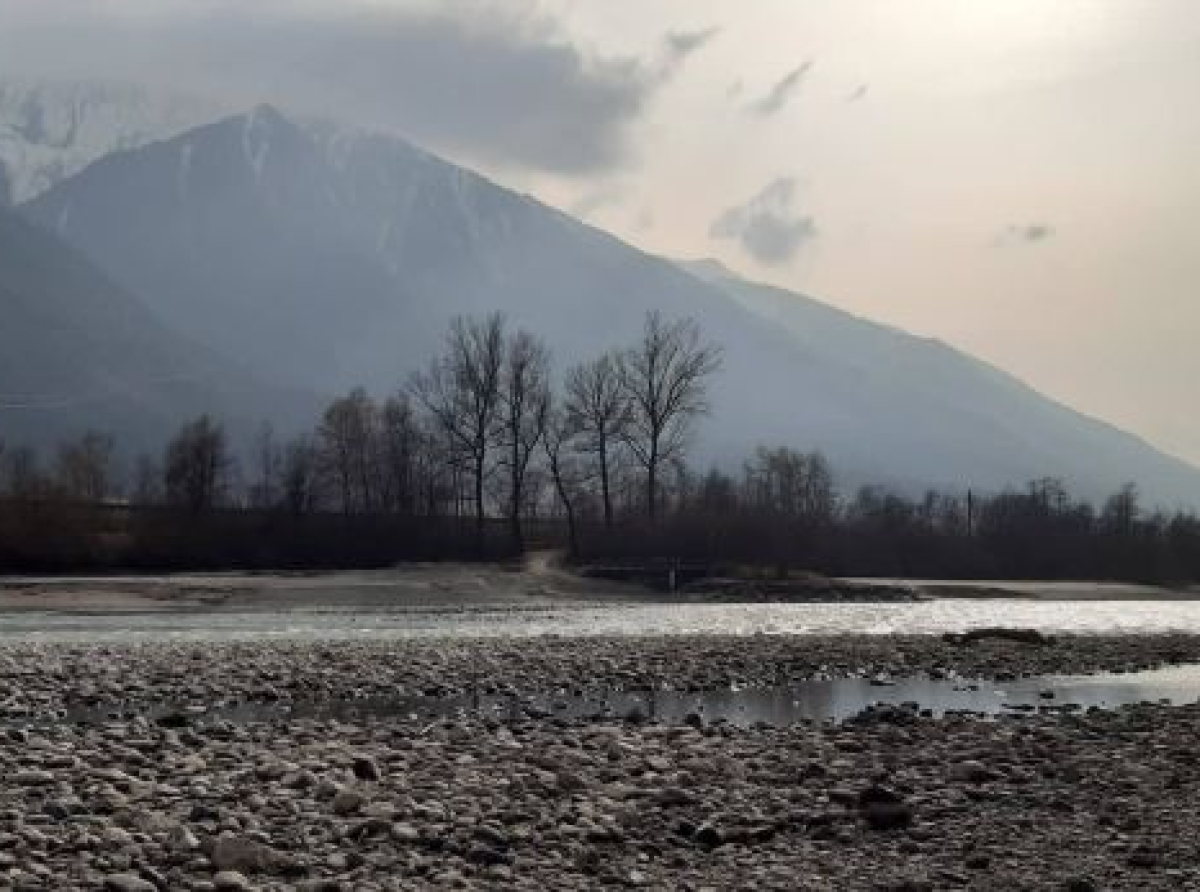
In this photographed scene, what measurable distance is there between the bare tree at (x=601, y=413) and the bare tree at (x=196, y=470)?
28019 mm

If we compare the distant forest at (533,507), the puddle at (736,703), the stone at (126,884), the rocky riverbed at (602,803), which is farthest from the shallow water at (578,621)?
the stone at (126,884)

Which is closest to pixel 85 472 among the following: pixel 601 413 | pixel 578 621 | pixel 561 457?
pixel 561 457

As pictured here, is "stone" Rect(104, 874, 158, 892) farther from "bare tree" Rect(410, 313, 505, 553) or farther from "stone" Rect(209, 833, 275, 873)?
"bare tree" Rect(410, 313, 505, 553)

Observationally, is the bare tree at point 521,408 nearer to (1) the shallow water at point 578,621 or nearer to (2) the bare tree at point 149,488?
(2) the bare tree at point 149,488

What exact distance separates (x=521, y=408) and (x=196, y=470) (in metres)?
25.5

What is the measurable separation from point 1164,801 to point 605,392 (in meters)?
92.4

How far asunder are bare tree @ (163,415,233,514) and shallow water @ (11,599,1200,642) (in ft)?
148

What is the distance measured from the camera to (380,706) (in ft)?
77.7

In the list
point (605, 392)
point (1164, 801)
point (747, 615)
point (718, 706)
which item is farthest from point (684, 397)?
point (1164, 801)

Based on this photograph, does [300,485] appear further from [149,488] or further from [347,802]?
[347,802]

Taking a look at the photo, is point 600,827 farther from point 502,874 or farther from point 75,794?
point 75,794

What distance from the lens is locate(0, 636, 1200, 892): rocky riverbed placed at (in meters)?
11.1

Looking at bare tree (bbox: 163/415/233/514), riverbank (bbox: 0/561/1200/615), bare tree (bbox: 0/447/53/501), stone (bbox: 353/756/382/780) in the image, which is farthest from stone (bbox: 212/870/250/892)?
bare tree (bbox: 163/415/233/514)

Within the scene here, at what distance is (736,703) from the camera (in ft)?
82.4
